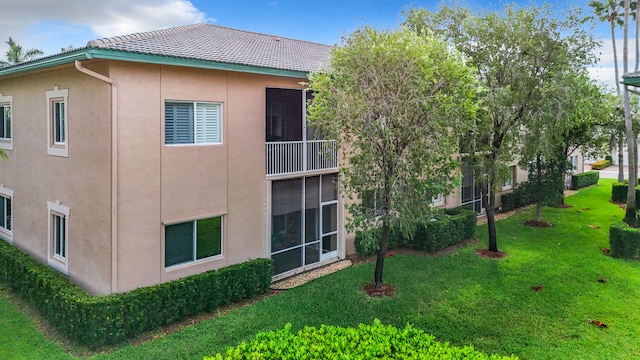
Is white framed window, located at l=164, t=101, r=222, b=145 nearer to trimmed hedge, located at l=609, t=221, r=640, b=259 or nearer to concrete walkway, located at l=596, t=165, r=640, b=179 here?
trimmed hedge, located at l=609, t=221, r=640, b=259

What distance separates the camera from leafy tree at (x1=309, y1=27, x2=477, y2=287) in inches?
408

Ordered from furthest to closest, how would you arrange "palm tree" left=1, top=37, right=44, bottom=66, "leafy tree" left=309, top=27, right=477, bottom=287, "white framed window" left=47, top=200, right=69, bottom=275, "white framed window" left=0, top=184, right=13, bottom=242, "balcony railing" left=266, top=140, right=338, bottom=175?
"palm tree" left=1, top=37, right=44, bottom=66
"white framed window" left=0, top=184, right=13, bottom=242
"balcony railing" left=266, top=140, right=338, bottom=175
"white framed window" left=47, top=200, right=69, bottom=275
"leafy tree" left=309, top=27, right=477, bottom=287

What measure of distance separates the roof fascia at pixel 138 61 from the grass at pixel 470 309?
20.2ft

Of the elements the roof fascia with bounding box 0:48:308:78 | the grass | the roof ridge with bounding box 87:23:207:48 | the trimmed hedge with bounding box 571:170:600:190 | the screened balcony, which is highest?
the roof ridge with bounding box 87:23:207:48

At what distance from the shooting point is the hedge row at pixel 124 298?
9.17 meters

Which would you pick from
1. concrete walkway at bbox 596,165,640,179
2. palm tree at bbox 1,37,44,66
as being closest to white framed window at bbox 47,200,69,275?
palm tree at bbox 1,37,44,66

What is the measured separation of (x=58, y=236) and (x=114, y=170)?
15.0 ft

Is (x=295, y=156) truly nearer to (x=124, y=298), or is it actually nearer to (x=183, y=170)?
(x=183, y=170)

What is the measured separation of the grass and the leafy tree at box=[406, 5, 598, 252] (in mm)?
3745

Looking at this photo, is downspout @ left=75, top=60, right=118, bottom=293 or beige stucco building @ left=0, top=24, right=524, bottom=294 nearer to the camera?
downspout @ left=75, top=60, right=118, bottom=293

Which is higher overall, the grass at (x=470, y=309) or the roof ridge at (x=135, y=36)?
the roof ridge at (x=135, y=36)

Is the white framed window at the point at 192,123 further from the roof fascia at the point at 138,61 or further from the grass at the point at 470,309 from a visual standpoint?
the grass at the point at 470,309

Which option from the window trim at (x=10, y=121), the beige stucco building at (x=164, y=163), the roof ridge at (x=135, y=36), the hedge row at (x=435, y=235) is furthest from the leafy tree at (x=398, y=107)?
the window trim at (x=10, y=121)

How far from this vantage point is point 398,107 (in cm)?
1051
